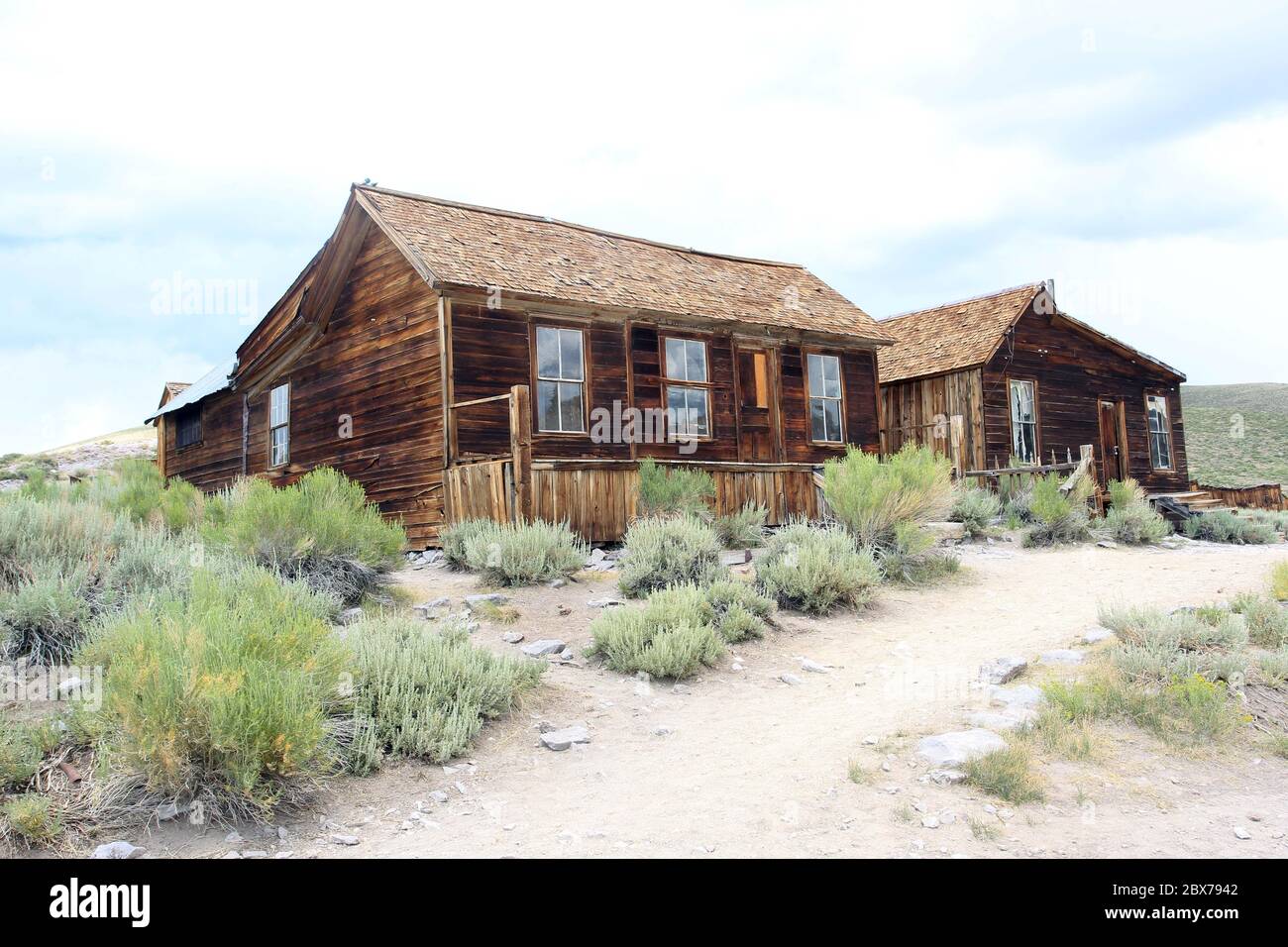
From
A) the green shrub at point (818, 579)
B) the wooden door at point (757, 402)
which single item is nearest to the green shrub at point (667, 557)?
the green shrub at point (818, 579)

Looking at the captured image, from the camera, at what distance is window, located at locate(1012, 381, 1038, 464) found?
2267 cm

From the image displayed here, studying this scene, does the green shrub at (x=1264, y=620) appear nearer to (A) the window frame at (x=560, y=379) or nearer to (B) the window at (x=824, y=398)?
Answer: (A) the window frame at (x=560, y=379)

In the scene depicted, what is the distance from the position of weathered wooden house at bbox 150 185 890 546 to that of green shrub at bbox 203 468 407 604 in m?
2.03

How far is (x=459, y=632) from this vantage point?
7.92 meters

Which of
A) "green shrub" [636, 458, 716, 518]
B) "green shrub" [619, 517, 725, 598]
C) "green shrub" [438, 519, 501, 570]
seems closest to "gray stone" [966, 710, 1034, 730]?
"green shrub" [619, 517, 725, 598]

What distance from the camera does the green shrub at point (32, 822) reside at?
4797mm

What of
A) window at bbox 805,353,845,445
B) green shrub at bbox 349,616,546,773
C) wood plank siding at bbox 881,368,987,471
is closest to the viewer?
green shrub at bbox 349,616,546,773

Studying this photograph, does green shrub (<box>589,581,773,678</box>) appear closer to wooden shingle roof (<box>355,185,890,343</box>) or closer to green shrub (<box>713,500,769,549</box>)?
green shrub (<box>713,500,769,549</box>)

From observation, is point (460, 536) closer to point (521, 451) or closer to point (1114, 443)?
point (521, 451)

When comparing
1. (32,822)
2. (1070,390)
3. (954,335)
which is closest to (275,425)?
(32,822)

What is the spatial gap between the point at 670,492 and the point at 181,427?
15951 mm

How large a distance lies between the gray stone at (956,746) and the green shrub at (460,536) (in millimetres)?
6640

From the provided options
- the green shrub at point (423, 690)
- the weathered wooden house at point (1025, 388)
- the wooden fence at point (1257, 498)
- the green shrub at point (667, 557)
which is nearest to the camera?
the green shrub at point (423, 690)

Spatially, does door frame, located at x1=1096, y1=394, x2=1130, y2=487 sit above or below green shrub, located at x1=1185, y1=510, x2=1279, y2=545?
above
